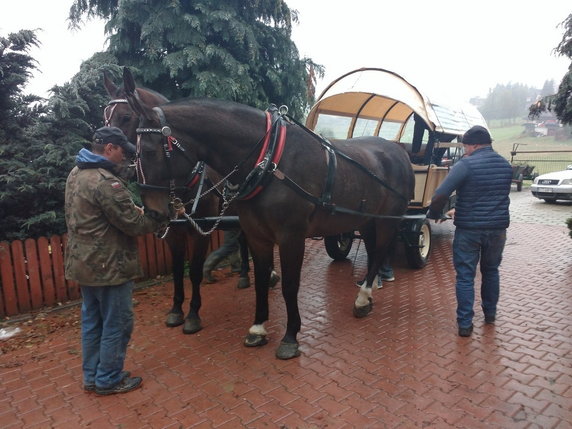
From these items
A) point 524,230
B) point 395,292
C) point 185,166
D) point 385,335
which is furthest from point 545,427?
point 524,230

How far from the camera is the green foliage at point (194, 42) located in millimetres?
6277

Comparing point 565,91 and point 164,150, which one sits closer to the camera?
point 164,150

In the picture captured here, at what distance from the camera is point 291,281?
334cm

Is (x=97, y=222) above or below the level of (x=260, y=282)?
above

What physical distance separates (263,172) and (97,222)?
120 cm

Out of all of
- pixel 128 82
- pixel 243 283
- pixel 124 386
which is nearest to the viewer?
pixel 128 82

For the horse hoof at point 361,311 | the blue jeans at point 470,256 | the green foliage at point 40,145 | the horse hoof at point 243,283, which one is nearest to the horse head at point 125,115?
the green foliage at point 40,145

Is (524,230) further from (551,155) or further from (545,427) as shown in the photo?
→ (551,155)

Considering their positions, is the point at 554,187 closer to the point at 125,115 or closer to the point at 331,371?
the point at 331,371

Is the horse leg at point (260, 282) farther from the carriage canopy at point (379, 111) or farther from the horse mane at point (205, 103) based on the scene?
the carriage canopy at point (379, 111)

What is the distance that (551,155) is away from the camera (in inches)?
1134

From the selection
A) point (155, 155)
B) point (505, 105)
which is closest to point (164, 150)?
point (155, 155)

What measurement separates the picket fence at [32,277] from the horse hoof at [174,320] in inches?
31.5

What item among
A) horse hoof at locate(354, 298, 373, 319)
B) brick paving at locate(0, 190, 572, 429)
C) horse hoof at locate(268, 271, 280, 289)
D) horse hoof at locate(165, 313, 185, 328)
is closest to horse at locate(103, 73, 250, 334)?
horse hoof at locate(165, 313, 185, 328)
